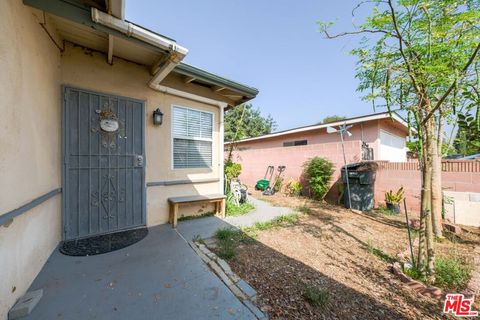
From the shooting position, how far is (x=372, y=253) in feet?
10.2

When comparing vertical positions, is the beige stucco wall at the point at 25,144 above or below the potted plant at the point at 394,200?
above

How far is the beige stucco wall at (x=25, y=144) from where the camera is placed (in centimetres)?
160

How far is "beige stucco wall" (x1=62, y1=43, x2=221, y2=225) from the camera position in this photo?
10.3 ft

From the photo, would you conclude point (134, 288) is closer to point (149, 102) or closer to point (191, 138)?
point (191, 138)

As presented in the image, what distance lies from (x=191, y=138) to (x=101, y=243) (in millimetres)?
2454

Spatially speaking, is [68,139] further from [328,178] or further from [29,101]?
[328,178]

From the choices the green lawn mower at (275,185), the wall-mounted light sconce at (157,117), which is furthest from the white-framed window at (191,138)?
the green lawn mower at (275,185)

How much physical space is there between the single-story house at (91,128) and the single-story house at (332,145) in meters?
4.20

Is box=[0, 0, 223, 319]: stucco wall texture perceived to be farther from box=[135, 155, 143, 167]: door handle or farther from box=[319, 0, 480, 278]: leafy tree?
box=[319, 0, 480, 278]: leafy tree

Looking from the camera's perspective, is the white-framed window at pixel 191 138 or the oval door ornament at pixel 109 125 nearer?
the oval door ornament at pixel 109 125

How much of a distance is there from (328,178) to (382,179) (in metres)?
1.57

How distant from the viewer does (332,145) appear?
278 inches

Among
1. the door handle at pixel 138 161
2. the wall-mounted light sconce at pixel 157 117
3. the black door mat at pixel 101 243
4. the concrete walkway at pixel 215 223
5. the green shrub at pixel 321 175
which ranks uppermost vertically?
the wall-mounted light sconce at pixel 157 117

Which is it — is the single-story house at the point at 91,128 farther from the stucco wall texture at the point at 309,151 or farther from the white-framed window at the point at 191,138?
the stucco wall texture at the point at 309,151
